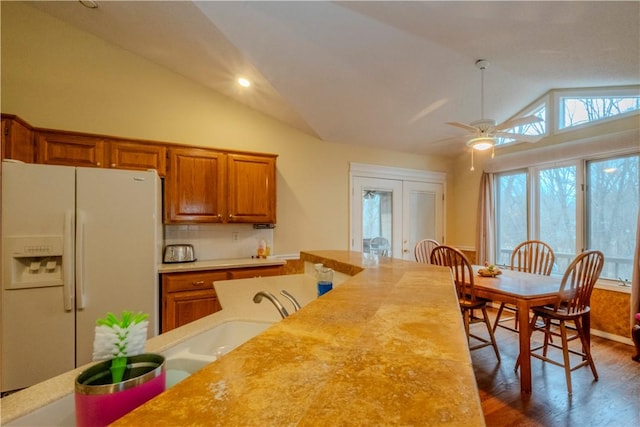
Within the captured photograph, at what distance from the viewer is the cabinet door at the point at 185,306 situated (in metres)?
2.64

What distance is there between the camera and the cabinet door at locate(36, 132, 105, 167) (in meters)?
2.52

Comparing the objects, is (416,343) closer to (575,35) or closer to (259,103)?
(575,35)

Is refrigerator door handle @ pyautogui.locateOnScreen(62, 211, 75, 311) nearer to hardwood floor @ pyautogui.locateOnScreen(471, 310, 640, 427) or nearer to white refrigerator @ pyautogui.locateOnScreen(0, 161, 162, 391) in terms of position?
white refrigerator @ pyautogui.locateOnScreen(0, 161, 162, 391)

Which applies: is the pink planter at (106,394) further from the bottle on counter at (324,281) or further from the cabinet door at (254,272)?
the cabinet door at (254,272)

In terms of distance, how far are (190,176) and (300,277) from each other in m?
1.70

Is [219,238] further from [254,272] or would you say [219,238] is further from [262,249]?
[254,272]

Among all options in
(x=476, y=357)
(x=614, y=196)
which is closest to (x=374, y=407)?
(x=476, y=357)

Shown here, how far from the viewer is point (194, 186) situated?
3023 mm

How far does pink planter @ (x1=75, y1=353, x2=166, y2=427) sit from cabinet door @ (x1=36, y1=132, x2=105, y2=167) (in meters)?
2.80

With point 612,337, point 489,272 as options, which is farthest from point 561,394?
point 612,337

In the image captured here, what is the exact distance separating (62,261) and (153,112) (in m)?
1.86

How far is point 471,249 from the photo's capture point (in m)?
4.68

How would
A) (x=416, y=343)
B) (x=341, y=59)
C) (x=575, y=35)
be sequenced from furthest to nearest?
(x=341, y=59), (x=575, y=35), (x=416, y=343)

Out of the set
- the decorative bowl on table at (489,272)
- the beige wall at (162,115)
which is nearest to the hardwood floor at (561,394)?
the decorative bowl on table at (489,272)
